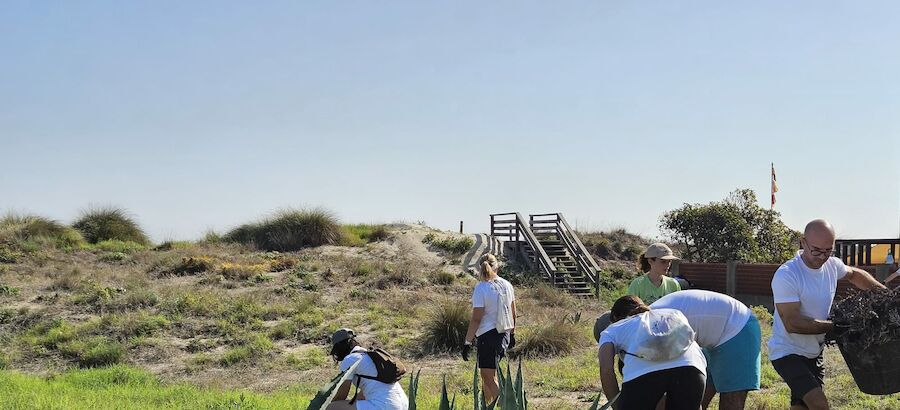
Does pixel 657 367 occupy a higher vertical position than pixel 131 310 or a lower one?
higher

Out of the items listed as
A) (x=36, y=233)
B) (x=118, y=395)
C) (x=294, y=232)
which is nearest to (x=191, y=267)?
(x=294, y=232)

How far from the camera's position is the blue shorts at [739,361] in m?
4.97

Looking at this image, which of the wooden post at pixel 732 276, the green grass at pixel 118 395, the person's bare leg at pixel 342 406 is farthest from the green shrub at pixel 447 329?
the wooden post at pixel 732 276

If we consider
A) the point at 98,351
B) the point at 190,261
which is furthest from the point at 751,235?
the point at 98,351

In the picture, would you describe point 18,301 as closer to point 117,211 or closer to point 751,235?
point 117,211

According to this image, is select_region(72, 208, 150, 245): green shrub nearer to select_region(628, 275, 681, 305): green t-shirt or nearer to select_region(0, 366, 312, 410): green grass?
select_region(0, 366, 312, 410): green grass

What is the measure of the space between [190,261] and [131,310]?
4.94 metres

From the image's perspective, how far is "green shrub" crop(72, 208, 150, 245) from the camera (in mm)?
26922

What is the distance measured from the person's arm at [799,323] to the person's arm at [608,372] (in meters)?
1.25

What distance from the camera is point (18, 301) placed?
666 inches

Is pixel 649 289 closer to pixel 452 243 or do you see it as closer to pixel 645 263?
pixel 645 263

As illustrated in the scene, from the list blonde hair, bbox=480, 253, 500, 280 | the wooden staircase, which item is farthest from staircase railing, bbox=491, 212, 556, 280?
blonde hair, bbox=480, 253, 500, 280

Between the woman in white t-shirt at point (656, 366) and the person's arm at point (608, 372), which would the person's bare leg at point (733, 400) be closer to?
the woman in white t-shirt at point (656, 366)

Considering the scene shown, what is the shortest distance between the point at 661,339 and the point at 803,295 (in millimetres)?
1259
